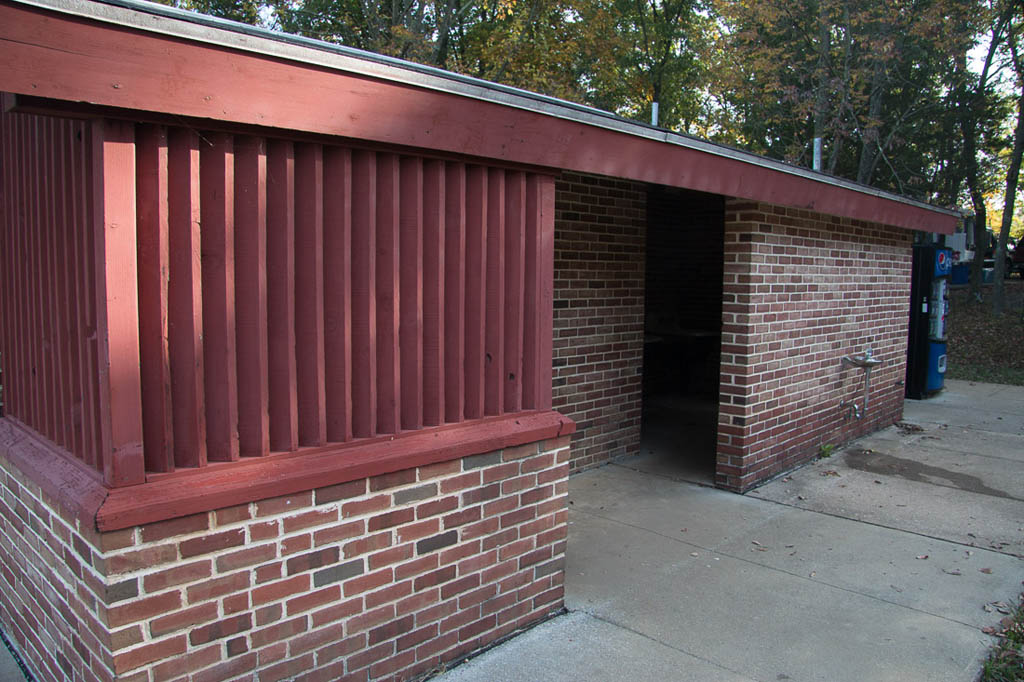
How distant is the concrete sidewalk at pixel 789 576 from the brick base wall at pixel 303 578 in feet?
1.01

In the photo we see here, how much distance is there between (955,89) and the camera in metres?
17.6

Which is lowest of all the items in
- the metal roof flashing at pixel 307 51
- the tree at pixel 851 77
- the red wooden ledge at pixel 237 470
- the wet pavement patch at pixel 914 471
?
the wet pavement patch at pixel 914 471

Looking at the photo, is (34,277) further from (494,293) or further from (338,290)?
(494,293)

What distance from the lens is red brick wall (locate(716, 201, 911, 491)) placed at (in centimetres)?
576

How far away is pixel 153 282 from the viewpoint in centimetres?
233

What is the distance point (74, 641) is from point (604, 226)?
4.75 metres

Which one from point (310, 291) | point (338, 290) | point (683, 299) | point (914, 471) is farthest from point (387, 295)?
point (683, 299)

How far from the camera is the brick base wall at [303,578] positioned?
7.70 ft

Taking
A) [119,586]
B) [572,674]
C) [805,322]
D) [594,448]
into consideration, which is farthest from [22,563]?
[805,322]

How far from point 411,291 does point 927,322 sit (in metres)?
9.64

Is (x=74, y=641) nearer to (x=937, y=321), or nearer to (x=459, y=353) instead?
(x=459, y=353)

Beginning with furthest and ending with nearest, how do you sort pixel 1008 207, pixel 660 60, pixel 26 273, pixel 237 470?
pixel 660 60 → pixel 1008 207 → pixel 26 273 → pixel 237 470

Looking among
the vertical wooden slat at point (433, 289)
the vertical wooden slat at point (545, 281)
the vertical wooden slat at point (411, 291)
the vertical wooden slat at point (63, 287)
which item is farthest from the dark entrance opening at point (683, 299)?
the vertical wooden slat at point (63, 287)

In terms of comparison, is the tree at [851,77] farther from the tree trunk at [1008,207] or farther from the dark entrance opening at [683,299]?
the dark entrance opening at [683,299]
